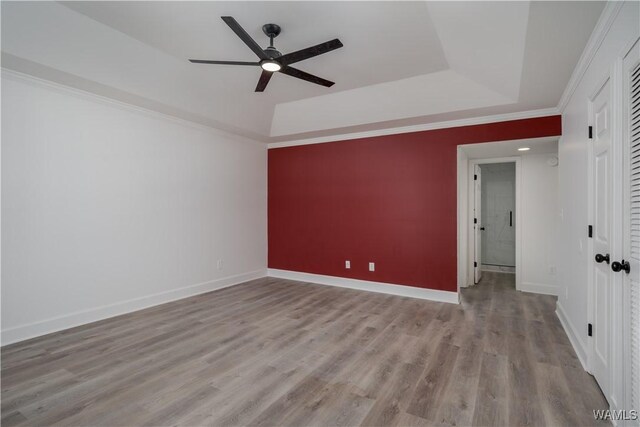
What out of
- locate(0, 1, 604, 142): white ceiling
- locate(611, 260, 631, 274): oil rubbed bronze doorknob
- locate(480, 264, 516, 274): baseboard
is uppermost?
locate(0, 1, 604, 142): white ceiling

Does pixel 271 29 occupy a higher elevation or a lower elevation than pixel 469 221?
higher

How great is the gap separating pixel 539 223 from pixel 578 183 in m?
2.31

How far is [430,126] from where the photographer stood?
14.5 ft

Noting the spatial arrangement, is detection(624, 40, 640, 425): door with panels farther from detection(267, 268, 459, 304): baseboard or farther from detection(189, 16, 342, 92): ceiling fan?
detection(267, 268, 459, 304): baseboard

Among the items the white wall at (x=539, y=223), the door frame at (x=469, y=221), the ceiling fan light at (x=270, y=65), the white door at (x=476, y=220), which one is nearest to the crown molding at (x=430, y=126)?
the door frame at (x=469, y=221)

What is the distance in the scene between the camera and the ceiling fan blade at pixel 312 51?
90.0 inches

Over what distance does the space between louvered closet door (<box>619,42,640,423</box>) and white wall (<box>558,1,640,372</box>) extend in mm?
215

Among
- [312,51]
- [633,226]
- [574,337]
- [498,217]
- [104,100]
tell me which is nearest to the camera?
[633,226]

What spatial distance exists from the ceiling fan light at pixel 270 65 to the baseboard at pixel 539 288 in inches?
193

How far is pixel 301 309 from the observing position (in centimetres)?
396

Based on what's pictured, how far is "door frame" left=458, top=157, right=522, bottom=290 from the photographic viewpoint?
15.8ft

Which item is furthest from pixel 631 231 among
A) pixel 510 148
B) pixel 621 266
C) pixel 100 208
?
pixel 100 208

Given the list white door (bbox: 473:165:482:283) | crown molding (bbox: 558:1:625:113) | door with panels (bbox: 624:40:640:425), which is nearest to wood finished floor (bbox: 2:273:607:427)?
door with panels (bbox: 624:40:640:425)

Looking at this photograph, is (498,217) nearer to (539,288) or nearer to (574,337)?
(539,288)
